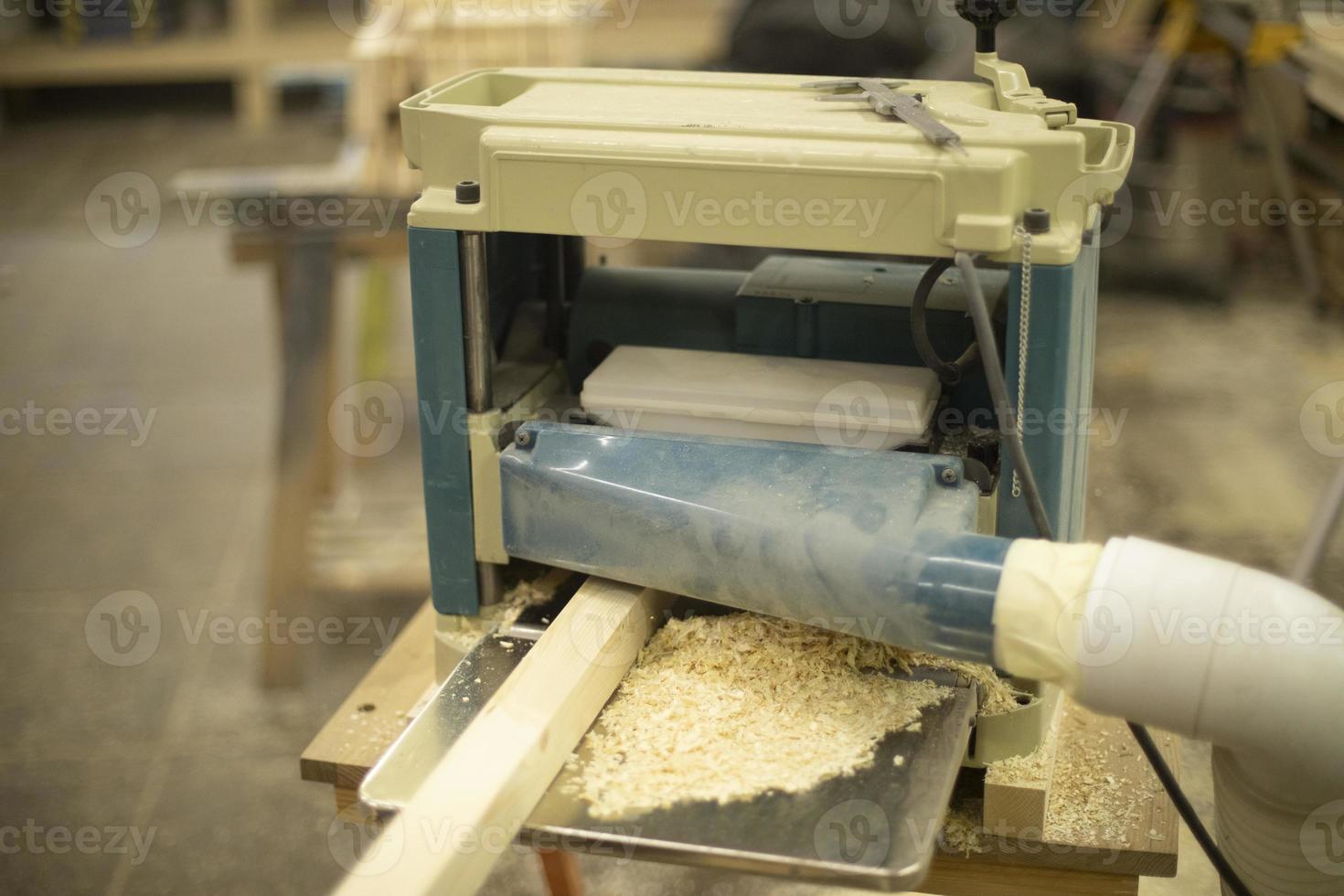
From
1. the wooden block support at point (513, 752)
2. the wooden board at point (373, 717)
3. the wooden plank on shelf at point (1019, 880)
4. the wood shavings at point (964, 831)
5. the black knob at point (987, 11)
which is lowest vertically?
the wooden plank on shelf at point (1019, 880)

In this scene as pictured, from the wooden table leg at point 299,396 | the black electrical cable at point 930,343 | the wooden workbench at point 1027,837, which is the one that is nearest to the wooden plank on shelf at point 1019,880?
the wooden workbench at point 1027,837

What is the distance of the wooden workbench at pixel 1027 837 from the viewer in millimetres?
1078

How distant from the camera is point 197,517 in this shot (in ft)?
9.34

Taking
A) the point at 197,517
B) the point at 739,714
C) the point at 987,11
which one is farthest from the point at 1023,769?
the point at 197,517

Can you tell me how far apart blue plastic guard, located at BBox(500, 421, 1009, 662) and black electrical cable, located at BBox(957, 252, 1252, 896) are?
5 cm

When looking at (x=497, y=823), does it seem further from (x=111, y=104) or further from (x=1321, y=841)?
(x=111, y=104)

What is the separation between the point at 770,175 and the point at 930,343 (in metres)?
0.26

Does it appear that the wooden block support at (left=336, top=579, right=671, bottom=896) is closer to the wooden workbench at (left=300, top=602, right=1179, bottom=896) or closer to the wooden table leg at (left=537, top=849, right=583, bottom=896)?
the wooden workbench at (left=300, top=602, right=1179, bottom=896)

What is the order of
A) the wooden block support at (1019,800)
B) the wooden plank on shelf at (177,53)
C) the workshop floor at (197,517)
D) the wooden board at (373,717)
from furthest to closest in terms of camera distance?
the wooden plank on shelf at (177,53) < the workshop floor at (197,517) < the wooden board at (373,717) < the wooden block support at (1019,800)

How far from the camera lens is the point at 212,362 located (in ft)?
11.6

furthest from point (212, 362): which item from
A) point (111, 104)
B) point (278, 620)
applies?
point (111, 104)

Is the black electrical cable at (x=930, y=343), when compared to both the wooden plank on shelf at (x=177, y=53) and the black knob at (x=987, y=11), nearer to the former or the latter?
the black knob at (x=987, y=11)

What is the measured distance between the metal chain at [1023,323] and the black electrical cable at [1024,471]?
1 centimetres

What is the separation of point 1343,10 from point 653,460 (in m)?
2.32
